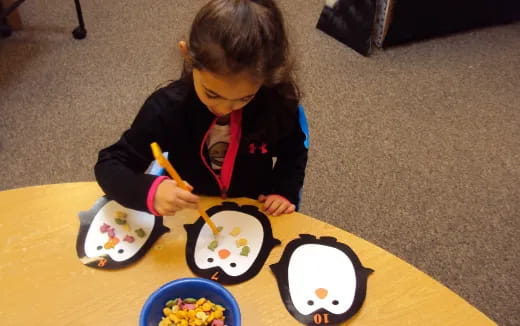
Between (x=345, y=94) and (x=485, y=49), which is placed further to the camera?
(x=485, y=49)

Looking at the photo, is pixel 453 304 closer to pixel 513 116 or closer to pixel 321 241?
pixel 321 241

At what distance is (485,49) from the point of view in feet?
6.86

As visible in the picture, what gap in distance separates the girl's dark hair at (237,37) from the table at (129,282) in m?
0.23

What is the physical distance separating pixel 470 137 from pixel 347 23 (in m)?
0.69

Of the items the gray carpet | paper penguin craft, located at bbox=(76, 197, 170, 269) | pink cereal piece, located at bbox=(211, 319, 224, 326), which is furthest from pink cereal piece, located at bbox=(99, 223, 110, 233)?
the gray carpet

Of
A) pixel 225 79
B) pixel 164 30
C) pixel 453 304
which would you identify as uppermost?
pixel 225 79

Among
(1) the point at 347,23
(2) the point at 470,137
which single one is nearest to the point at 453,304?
(2) the point at 470,137

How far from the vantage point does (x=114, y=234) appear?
0.71 metres

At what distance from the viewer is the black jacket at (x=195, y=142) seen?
0.76 meters

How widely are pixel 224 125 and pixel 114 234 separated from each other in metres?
0.26

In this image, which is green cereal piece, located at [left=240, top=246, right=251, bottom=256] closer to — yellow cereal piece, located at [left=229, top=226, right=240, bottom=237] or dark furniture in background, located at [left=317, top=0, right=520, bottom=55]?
yellow cereal piece, located at [left=229, top=226, right=240, bottom=237]

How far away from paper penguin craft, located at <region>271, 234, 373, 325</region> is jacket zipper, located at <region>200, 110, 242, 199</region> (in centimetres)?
17

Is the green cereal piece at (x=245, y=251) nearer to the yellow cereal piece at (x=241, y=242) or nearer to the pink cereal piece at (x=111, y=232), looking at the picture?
the yellow cereal piece at (x=241, y=242)

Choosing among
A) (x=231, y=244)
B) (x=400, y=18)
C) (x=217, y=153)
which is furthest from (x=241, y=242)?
(x=400, y=18)
